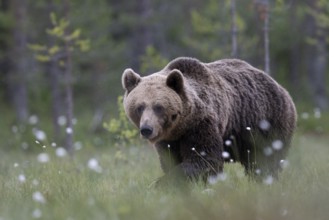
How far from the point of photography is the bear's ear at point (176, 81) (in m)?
6.89

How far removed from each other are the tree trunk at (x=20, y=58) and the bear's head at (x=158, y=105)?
15888mm

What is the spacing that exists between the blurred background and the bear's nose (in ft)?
33.5

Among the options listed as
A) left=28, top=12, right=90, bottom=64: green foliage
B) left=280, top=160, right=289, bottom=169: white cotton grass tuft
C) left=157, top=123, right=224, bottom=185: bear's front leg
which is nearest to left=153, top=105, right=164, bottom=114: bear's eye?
left=157, top=123, right=224, bottom=185: bear's front leg

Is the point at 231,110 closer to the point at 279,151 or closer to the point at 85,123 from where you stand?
the point at 279,151

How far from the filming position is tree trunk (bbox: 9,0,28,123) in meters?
22.8

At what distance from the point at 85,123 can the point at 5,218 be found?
67.5ft

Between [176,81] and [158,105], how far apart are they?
33 centimetres

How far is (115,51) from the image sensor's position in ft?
80.0

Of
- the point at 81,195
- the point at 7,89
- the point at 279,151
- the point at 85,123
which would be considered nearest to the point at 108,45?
the point at 85,123

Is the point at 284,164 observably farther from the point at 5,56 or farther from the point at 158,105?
the point at 5,56

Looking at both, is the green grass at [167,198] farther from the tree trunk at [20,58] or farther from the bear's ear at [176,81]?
the tree trunk at [20,58]

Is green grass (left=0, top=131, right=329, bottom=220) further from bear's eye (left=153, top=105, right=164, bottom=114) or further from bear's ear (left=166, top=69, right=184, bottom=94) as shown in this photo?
bear's ear (left=166, top=69, right=184, bottom=94)

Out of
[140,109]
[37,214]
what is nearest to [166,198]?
[37,214]

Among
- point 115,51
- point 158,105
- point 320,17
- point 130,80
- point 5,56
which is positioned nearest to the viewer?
point 158,105
